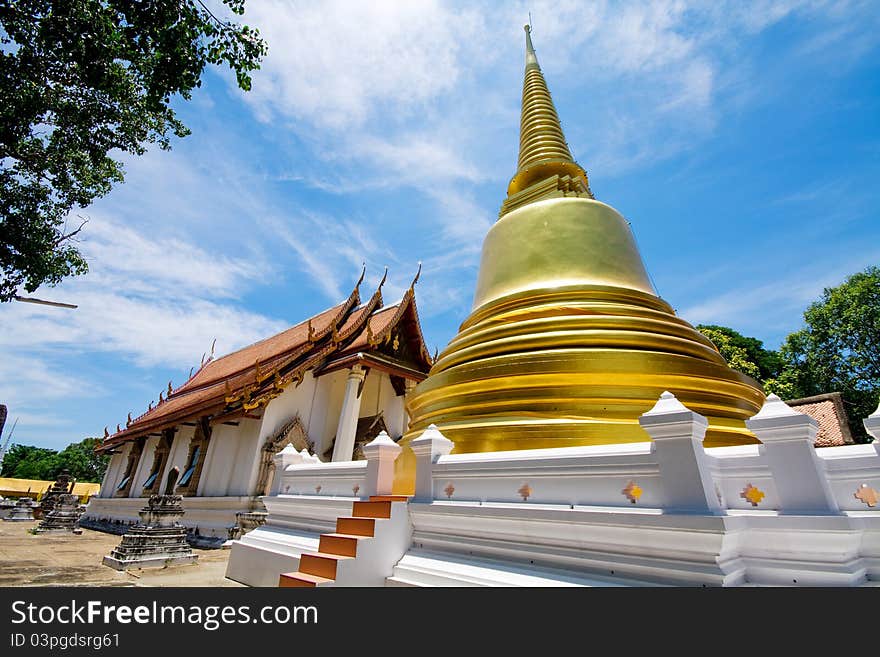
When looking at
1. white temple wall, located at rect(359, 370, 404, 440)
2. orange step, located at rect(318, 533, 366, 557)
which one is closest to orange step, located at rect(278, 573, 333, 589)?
orange step, located at rect(318, 533, 366, 557)

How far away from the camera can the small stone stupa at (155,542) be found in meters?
5.17

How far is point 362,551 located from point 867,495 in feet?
8.46

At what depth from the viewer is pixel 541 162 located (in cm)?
601

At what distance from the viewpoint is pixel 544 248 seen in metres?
4.66

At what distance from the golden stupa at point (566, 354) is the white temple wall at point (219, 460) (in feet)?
20.6

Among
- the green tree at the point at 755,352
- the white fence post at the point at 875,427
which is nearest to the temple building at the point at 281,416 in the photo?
the white fence post at the point at 875,427

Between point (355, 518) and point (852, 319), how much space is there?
1533 centimetres

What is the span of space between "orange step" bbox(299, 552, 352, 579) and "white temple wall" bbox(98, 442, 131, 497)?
48.3 feet

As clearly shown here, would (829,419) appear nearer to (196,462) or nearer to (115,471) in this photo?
(196,462)

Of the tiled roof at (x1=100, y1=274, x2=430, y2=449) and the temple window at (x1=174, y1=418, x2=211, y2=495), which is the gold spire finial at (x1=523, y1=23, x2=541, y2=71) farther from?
the temple window at (x1=174, y1=418, x2=211, y2=495)

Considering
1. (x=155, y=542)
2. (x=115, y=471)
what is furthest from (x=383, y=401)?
(x=115, y=471)

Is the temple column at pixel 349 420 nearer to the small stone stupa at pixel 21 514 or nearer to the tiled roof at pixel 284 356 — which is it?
the tiled roof at pixel 284 356
